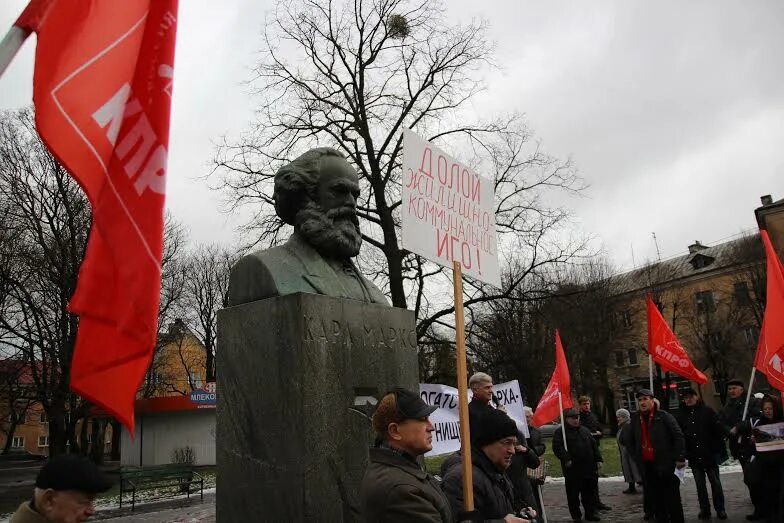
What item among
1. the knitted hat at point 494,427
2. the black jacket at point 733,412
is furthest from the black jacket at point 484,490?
the black jacket at point 733,412

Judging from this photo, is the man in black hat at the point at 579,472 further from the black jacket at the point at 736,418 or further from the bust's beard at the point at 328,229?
the bust's beard at the point at 328,229

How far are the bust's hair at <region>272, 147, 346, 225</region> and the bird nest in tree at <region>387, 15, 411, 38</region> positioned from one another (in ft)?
48.4

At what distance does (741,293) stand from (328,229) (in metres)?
50.4

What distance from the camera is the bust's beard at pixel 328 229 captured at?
458cm

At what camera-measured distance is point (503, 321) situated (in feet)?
120

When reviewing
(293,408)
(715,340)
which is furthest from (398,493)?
(715,340)

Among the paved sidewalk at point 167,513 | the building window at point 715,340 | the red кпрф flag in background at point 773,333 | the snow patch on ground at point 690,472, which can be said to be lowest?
the snow patch on ground at point 690,472

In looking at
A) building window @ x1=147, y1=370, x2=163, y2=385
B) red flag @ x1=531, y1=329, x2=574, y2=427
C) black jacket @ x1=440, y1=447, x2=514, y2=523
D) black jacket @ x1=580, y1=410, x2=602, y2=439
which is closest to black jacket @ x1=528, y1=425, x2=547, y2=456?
red flag @ x1=531, y1=329, x2=574, y2=427

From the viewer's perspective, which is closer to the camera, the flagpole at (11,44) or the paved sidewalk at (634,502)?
the flagpole at (11,44)

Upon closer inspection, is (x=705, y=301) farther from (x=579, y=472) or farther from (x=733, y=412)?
(x=579, y=472)

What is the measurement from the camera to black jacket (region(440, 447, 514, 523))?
11.1ft

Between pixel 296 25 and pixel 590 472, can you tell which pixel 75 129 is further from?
pixel 296 25

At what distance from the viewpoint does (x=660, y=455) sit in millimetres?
8352

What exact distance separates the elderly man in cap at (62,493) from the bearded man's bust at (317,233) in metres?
2.21
